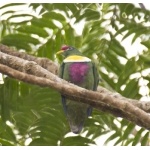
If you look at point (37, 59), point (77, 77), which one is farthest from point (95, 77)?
point (37, 59)

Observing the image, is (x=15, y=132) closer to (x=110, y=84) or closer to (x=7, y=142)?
(x=7, y=142)

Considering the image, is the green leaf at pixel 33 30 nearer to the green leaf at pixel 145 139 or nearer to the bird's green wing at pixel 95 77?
the bird's green wing at pixel 95 77

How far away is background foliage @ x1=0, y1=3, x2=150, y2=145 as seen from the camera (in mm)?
978

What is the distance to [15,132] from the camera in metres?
1.02

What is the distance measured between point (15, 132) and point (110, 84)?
234 mm

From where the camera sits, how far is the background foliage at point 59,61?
3.21 feet

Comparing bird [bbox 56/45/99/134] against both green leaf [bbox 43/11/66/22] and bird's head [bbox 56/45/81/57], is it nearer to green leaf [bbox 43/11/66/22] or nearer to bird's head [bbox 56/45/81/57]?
bird's head [bbox 56/45/81/57]

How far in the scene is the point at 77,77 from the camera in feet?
2.94

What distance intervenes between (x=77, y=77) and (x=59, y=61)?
0.13 metres

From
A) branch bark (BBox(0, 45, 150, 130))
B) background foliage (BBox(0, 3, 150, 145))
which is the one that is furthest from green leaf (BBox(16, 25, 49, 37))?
branch bark (BBox(0, 45, 150, 130))

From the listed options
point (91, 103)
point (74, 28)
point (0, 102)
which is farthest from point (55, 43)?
point (91, 103)

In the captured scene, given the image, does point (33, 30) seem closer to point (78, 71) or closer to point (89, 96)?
point (78, 71)

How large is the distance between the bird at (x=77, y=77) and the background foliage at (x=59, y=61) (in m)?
0.07

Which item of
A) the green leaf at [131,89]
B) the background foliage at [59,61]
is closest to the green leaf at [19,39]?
the background foliage at [59,61]
